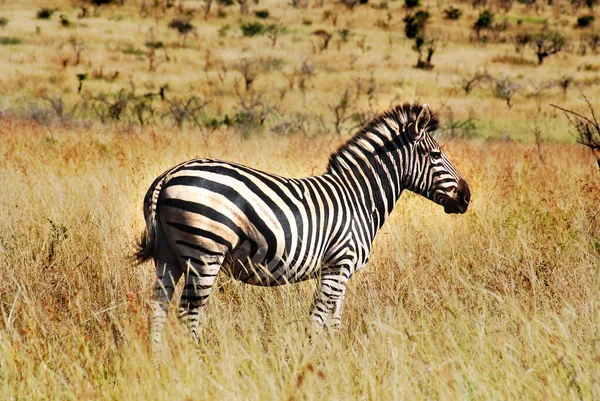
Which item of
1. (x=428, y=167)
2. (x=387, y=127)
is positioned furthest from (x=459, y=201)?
(x=387, y=127)

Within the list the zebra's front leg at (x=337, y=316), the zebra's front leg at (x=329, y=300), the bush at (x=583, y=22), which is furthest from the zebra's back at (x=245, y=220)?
the bush at (x=583, y=22)

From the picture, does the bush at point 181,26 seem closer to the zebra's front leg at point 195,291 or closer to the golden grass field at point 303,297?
the golden grass field at point 303,297

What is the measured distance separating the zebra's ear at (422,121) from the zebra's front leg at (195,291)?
1.81m

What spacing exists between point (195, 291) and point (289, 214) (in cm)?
73

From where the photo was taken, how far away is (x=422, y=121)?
4.83 m

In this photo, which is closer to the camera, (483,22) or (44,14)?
(44,14)

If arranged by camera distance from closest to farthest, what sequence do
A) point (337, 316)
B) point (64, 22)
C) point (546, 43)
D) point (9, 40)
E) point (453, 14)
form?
point (337, 316) → point (9, 40) → point (64, 22) → point (546, 43) → point (453, 14)

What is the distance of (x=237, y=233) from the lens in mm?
3910

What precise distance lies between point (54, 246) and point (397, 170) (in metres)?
2.65

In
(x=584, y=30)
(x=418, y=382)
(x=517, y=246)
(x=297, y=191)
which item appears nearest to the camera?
(x=418, y=382)

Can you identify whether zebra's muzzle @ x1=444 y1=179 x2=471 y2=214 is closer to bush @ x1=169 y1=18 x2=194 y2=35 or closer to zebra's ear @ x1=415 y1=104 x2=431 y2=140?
zebra's ear @ x1=415 y1=104 x2=431 y2=140

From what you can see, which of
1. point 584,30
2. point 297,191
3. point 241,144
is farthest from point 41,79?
point 584,30

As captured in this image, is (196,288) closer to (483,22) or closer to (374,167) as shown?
(374,167)

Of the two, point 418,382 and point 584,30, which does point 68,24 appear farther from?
point 418,382
